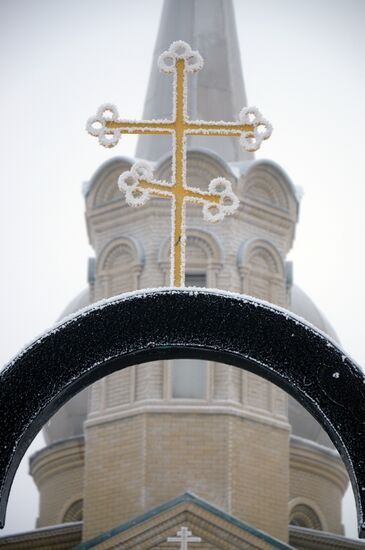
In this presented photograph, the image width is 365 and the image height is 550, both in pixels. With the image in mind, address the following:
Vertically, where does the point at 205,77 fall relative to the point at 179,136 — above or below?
above

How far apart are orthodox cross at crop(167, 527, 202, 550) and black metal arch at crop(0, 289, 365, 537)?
12728mm

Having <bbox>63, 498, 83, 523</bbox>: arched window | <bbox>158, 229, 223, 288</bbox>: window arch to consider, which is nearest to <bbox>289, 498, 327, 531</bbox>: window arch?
<bbox>63, 498, 83, 523</bbox>: arched window

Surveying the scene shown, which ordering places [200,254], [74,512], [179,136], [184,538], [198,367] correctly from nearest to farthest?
[179,136] < [184,538] < [198,367] < [200,254] < [74,512]

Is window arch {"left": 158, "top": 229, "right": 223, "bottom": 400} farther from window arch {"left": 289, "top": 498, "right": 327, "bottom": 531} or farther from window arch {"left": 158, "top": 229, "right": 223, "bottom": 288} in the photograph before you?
window arch {"left": 289, "top": 498, "right": 327, "bottom": 531}

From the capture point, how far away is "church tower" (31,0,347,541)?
21688mm

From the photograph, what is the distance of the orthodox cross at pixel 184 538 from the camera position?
62.0 feet

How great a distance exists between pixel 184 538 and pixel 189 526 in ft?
3.80

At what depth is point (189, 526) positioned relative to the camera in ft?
66.3

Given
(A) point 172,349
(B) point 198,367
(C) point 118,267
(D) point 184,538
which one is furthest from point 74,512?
(A) point 172,349

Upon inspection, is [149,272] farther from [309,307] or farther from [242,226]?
[309,307]

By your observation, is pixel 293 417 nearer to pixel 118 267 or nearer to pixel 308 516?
pixel 308 516

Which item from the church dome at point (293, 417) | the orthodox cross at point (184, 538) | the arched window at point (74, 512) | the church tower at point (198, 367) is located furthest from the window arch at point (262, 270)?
the arched window at point (74, 512)

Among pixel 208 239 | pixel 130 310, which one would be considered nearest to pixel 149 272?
pixel 208 239

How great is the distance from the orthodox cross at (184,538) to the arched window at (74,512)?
7521mm
